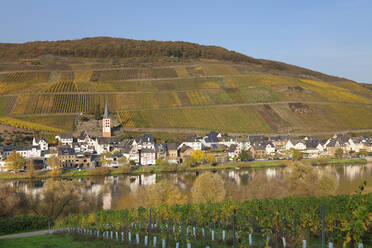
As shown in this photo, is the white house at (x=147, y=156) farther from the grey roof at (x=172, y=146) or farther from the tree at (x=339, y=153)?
the tree at (x=339, y=153)

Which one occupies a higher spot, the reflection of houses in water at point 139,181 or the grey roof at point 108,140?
the grey roof at point 108,140

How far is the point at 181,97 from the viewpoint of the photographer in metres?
130

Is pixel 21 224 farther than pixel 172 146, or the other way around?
pixel 172 146

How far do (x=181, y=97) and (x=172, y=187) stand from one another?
94776 millimetres

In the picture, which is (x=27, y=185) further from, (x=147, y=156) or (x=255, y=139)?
(x=255, y=139)

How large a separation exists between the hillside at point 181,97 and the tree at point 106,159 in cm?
2252

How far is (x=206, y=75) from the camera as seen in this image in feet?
508

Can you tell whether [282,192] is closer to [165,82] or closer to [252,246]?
[252,246]

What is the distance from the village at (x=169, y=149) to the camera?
273ft

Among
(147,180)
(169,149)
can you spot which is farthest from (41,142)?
(147,180)

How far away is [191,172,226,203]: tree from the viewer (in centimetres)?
3675

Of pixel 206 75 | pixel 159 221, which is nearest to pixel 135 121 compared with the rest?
pixel 206 75

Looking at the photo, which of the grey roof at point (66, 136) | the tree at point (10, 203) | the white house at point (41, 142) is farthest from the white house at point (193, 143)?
the tree at point (10, 203)

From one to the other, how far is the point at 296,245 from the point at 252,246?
199 cm
